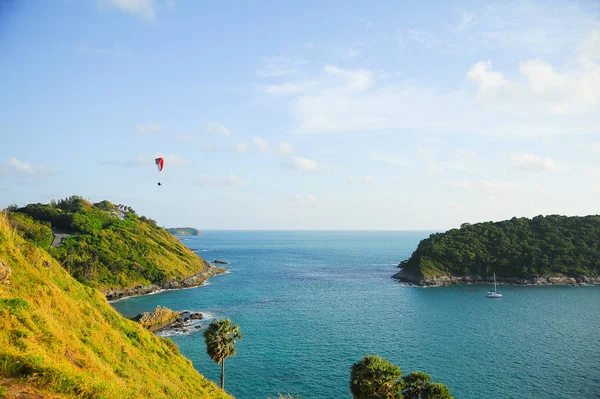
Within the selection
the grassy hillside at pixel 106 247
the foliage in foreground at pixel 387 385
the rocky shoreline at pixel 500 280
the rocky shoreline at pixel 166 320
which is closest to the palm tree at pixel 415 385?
the foliage in foreground at pixel 387 385

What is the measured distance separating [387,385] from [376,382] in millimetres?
1172

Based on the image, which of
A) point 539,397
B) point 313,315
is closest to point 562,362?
point 539,397

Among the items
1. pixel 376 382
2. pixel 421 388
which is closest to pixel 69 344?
pixel 376 382

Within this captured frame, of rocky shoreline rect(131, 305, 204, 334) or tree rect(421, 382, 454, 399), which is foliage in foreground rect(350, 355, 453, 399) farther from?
rocky shoreline rect(131, 305, 204, 334)

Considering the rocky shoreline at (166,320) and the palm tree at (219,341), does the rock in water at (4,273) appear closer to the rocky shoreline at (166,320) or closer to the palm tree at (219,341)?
the palm tree at (219,341)

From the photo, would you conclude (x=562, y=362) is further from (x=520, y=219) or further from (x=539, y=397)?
(x=520, y=219)

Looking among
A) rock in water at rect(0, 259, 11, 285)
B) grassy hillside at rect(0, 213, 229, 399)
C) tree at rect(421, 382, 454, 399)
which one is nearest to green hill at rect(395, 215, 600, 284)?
tree at rect(421, 382, 454, 399)

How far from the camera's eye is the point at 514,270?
127375 mm

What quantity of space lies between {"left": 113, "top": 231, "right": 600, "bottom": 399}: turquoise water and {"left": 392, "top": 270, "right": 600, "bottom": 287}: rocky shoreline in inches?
265

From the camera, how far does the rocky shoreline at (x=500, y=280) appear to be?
120 meters

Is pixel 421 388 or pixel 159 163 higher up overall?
pixel 159 163

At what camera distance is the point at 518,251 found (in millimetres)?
133875

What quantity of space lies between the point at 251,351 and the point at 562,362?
5028cm

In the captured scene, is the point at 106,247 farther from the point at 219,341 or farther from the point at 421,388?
the point at 421,388
